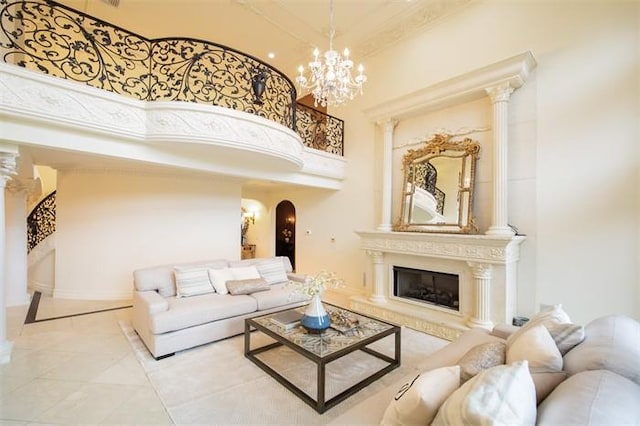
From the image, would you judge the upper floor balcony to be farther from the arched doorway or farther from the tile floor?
the arched doorway

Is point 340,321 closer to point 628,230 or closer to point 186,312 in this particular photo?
point 186,312

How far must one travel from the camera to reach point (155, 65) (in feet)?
11.8

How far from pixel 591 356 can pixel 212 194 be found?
6.24 meters

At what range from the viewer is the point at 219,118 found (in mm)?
3553

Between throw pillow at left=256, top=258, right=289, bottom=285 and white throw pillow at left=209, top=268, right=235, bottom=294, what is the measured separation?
0.61 metres

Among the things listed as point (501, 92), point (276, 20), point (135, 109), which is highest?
point (276, 20)

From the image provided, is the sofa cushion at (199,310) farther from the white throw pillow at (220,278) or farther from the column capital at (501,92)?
the column capital at (501,92)

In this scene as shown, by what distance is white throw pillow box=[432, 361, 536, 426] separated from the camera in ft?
3.20

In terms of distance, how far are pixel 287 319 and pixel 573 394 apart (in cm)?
248

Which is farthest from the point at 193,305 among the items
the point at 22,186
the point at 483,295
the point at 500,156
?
the point at 500,156

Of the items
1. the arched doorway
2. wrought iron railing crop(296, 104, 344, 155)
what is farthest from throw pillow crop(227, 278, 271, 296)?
the arched doorway

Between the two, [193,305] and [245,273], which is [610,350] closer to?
[193,305]

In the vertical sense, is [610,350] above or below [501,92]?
below

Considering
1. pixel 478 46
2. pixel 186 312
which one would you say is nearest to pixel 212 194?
pixel 186 312
